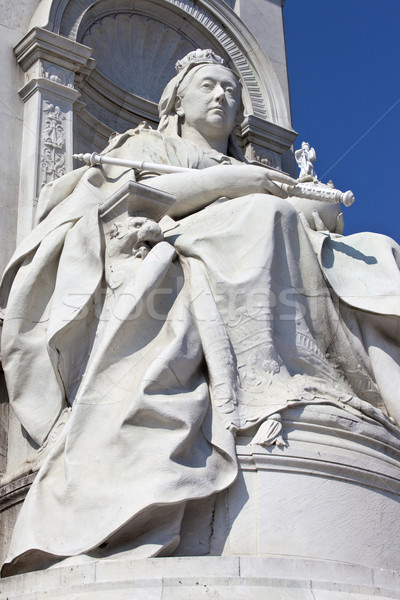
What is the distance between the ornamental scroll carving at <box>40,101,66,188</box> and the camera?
6910 millimetres

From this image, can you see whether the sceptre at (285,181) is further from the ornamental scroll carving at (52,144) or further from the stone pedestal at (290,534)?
the stone pedestal at (290,534)

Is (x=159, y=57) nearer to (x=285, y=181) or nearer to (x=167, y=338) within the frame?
→ (x=285, y=181)

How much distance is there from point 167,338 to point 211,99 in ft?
8.15

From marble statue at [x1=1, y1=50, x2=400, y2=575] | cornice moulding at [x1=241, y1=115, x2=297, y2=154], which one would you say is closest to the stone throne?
marble statue at [x1=1, y1=50, x2=400, y2=575]

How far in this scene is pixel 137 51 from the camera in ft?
28.0

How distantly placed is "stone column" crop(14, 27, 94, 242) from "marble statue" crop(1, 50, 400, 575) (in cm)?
79

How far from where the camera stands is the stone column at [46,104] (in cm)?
688

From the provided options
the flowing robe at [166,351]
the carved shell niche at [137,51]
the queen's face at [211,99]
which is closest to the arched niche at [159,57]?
the carved shell niche at [137,51]

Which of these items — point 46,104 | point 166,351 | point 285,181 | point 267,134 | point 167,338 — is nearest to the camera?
point 166,351

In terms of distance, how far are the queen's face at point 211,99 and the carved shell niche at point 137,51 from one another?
1495mm

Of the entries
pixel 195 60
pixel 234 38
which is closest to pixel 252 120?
pixel 234 38

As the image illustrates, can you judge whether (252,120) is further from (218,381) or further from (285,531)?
(285,531)

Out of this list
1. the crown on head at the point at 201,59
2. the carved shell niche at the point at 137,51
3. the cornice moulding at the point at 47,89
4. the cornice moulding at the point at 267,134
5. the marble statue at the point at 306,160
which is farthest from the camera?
the cornice moulding at the point at 267,134

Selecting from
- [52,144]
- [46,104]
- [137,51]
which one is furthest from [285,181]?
[137,51]
